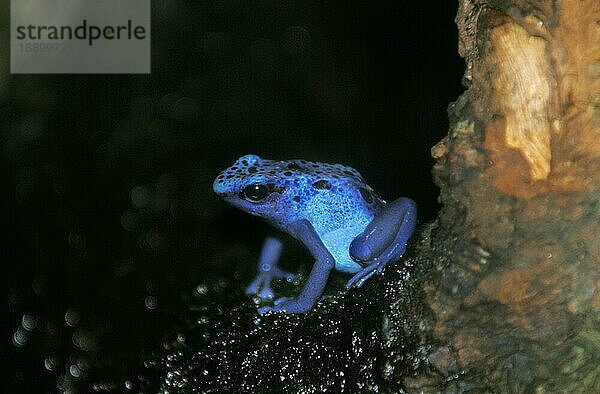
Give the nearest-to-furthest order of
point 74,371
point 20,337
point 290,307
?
point 290,307
point 74,371
point 20,337

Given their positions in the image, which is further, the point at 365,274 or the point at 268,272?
the point at 268,272

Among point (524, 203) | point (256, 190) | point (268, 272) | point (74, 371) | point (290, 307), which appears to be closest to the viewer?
point (524, 203)

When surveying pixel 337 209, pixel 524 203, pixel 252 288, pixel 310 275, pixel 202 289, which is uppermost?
pixel 524 203

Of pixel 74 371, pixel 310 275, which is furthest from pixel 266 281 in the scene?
pixel 74 371

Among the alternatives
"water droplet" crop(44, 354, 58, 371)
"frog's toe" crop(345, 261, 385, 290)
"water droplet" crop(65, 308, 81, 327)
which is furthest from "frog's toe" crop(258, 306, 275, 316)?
"water droplet" crop(65, 308, 81, 327)

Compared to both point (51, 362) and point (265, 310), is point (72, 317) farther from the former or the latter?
point (265, 310)

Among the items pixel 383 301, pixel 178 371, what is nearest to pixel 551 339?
pixel 383 301

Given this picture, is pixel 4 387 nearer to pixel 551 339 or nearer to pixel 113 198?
pixel 113 198

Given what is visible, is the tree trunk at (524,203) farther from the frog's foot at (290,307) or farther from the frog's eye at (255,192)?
the frog's eye at (255,192)
